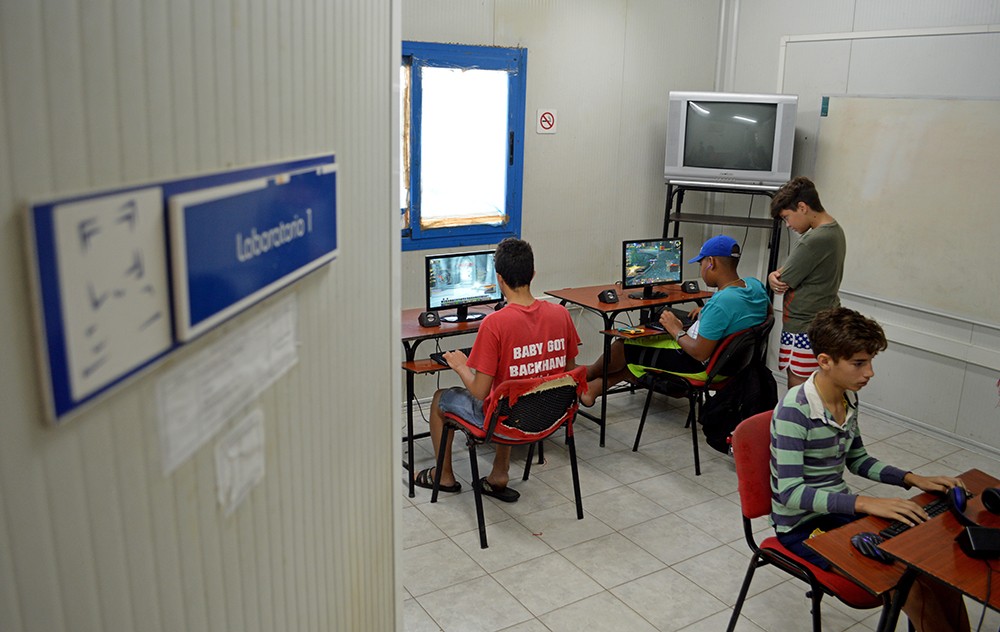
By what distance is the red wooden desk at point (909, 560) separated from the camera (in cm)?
182

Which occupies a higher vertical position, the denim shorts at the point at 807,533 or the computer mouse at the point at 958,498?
the computer mouse at the point at 958,498

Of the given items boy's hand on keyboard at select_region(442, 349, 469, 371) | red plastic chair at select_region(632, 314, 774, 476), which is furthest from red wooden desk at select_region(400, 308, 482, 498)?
red plastic chair at select_region(632, 314, 774, 476)

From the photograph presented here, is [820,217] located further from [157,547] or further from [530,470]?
[157,547]

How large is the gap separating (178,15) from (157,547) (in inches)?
21.5

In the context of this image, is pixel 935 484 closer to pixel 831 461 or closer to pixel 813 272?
pixel 831 461

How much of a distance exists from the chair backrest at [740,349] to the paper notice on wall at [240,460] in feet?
10.5

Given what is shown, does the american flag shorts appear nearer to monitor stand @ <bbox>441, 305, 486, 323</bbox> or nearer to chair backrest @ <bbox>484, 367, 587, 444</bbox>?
chair backrest @ <bbox>484, 367, 587, 444</bbox>

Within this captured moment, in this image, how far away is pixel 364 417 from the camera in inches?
63.2

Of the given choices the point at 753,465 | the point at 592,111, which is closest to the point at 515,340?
the point at 753,465

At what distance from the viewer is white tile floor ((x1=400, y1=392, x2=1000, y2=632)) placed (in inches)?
115

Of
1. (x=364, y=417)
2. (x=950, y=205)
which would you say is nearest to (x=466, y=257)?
(x=364, y=417)

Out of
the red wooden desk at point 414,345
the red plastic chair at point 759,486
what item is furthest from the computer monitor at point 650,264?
the red plastic chair at point 759,486

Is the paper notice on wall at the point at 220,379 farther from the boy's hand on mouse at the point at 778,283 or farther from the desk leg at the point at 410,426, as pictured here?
the boy's hand on mouse at the point at 778,283

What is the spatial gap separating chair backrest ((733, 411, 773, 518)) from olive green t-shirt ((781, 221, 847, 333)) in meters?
1.60
